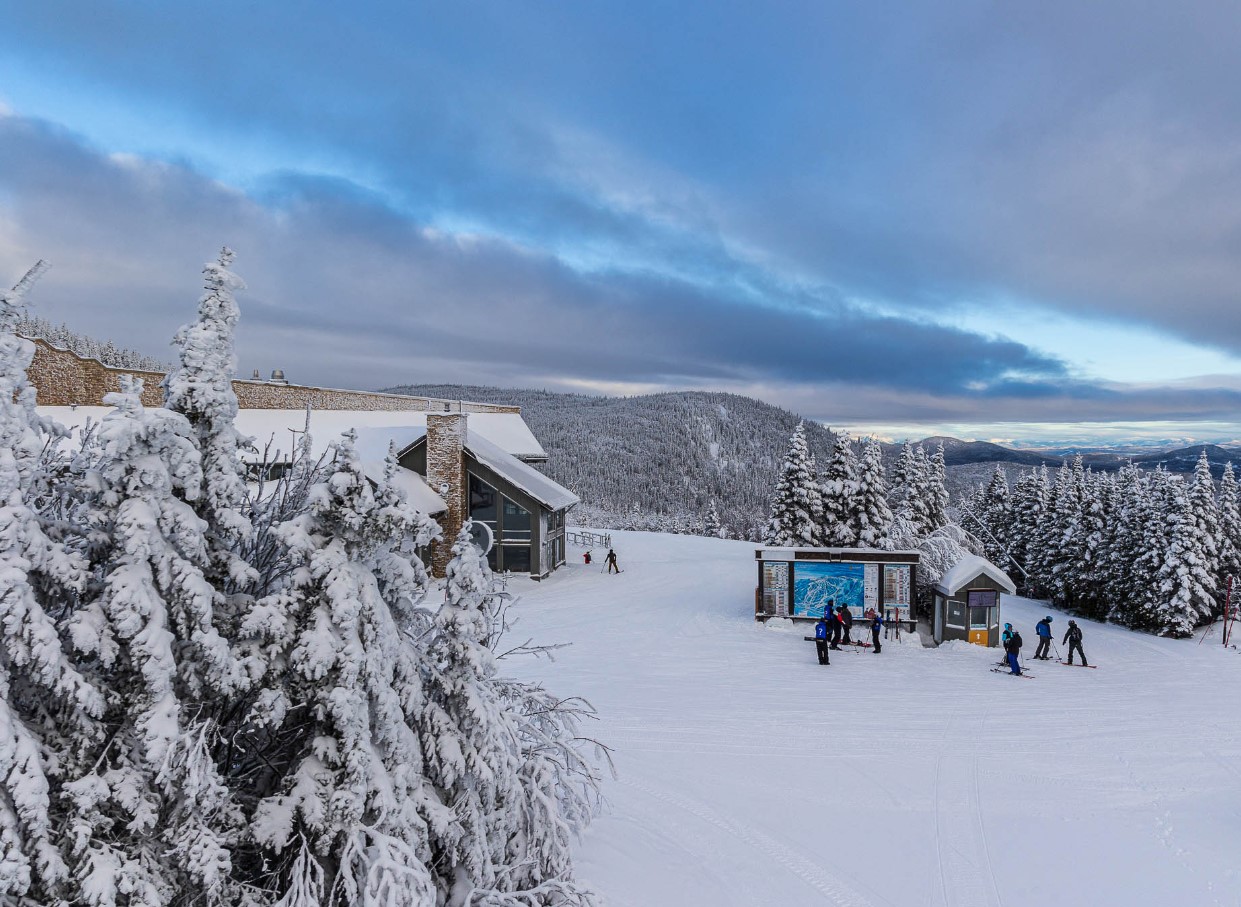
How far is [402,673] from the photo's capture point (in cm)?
538

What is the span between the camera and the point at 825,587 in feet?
64.0

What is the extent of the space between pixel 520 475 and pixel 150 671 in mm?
21777

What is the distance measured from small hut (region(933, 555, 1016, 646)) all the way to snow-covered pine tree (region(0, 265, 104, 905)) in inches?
764

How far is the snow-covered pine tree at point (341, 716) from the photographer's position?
461 centimetres

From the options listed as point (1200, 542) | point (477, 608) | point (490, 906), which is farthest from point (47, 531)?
point (1200, 542)

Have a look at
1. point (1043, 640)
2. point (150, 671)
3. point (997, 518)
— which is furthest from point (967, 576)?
point (997, 518)

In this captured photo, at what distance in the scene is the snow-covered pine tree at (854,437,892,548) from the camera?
1041 inches

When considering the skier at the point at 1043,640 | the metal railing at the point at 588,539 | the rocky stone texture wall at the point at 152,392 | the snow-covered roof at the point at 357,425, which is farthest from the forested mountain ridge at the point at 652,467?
the skier at the point at 1043,640

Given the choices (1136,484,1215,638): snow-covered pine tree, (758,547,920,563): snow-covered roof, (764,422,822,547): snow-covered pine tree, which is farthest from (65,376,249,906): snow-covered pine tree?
(1136,484,1215,638): snow-covered pine tree

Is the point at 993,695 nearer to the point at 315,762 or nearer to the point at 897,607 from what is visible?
the point at 897,607

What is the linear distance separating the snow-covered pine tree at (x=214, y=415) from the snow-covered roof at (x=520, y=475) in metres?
19.3

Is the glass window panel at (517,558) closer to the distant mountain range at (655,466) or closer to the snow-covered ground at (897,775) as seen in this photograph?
the snow-covered ground at (897,775)

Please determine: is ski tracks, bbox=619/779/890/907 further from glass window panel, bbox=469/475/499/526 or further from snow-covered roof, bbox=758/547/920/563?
glass window panel, bbox=469/475/499/526

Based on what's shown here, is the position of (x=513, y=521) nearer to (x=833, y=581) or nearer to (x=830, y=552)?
(x=830, y=552)
